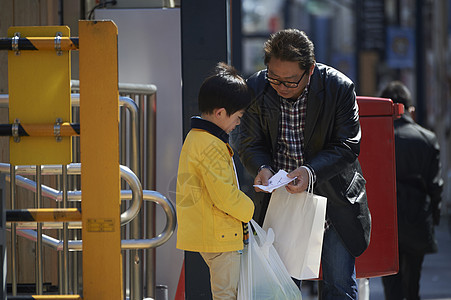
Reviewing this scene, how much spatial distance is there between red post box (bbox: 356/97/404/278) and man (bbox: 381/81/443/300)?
1295mm

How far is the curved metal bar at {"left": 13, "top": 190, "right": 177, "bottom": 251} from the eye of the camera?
4.18m

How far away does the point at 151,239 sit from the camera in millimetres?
4219

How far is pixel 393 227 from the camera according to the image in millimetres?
4457

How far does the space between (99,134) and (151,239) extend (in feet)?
4.00

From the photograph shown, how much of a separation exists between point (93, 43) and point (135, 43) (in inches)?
87.8

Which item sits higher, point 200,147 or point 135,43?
point 135,43

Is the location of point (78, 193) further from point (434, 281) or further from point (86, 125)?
point (434, 281)

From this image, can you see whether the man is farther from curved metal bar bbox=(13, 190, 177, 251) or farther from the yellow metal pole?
the yellow metal pole

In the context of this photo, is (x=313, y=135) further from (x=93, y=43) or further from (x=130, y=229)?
(x=130, y=229)

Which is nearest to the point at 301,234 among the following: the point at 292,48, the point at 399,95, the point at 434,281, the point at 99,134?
the point at 292,48

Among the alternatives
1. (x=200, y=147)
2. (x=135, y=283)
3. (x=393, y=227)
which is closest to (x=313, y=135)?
(x=200, y=147)

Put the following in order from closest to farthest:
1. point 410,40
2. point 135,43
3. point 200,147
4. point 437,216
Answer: point 200,147, point 135,43, point 437,216, point 410,40

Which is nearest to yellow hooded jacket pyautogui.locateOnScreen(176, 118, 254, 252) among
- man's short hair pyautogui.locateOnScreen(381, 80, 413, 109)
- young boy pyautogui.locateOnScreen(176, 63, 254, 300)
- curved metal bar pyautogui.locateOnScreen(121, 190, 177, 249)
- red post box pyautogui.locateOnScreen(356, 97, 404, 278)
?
young boy pyautogui.locateOnScreen(176, 63, 254, 300)

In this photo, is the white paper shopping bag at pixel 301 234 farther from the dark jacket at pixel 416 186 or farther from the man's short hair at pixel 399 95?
the man's short hair at pixel 399 95
